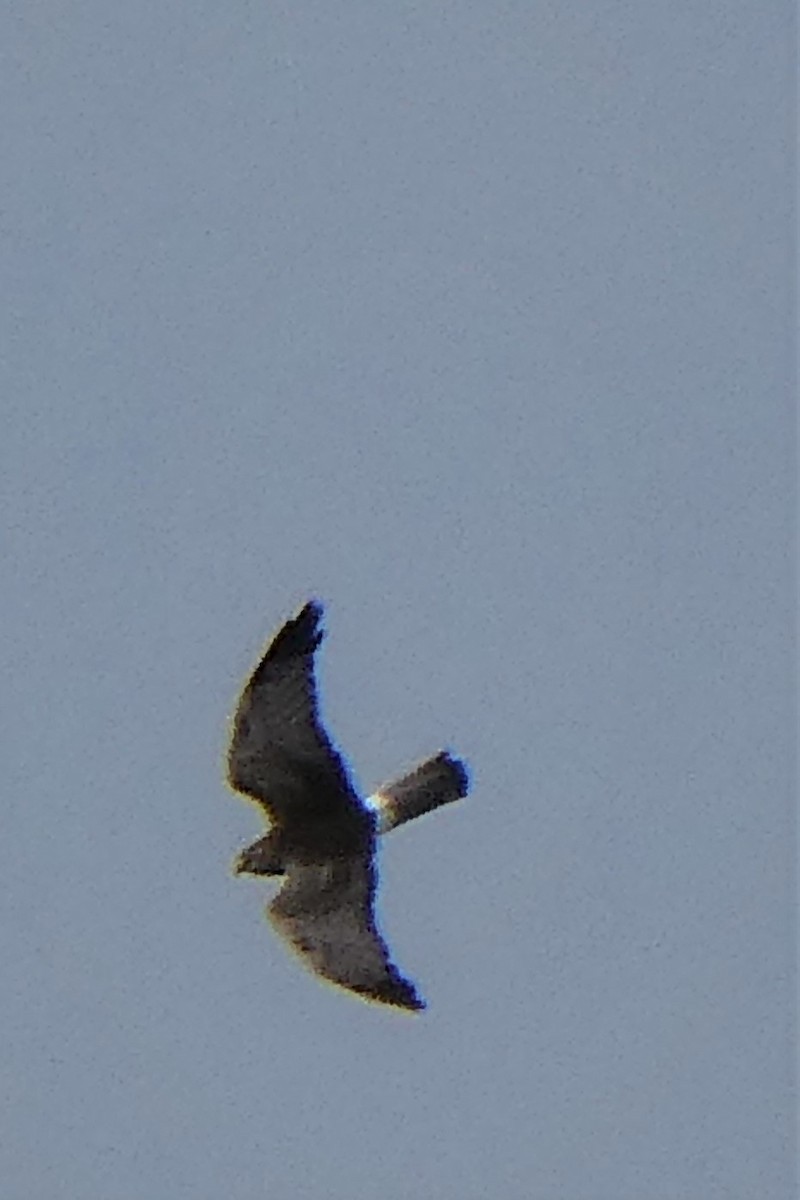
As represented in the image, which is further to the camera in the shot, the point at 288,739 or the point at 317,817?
the point at 317,817

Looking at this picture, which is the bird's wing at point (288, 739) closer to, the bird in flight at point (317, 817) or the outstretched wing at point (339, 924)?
the bird in flight at point (317, 817)

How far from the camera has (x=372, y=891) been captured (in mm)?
32531

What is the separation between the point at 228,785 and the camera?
1280 inches

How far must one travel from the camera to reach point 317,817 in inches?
1280

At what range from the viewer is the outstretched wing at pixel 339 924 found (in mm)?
32250

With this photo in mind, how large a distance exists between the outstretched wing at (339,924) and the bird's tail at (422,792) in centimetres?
27

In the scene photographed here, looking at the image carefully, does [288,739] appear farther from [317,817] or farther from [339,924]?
[339,924]

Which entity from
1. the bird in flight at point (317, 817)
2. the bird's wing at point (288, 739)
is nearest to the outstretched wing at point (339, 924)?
the bird in flight at point (317, 817)

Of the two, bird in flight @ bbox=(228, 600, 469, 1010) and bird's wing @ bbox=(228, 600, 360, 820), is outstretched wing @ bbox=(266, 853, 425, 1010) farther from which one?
bird's wing @ bbox=(228, 600, 360, 820)

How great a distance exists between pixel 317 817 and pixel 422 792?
1.74ft

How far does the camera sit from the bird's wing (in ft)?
105

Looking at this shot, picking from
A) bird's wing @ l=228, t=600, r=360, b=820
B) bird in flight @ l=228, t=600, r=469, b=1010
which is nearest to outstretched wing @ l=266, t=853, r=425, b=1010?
bird in flight @ l=228, t=600, r=469, b=1010

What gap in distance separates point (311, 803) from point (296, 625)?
1.06 meters

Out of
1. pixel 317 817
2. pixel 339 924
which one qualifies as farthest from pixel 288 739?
pixel 339 924
